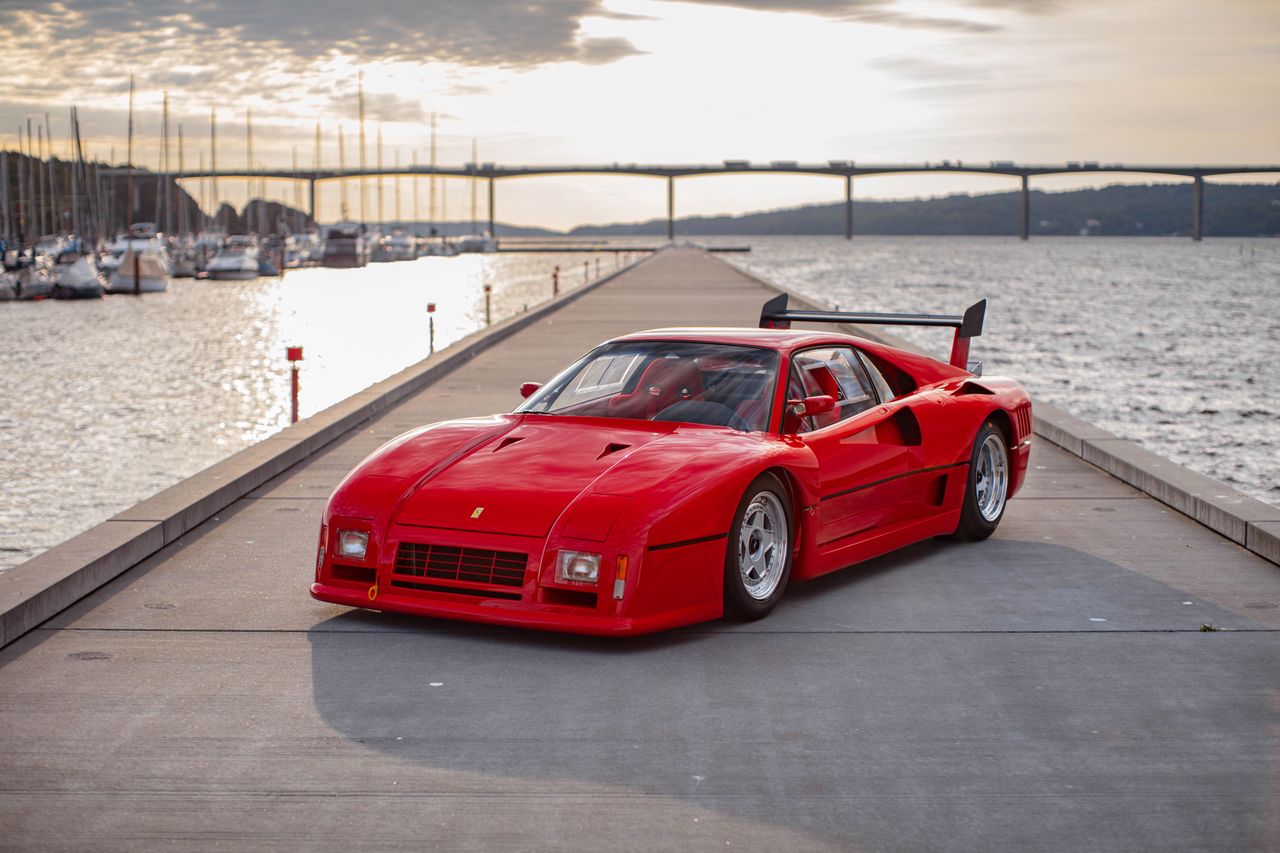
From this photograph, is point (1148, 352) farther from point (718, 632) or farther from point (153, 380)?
point (718, 632)

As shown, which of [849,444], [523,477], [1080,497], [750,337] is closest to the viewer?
[523,477]

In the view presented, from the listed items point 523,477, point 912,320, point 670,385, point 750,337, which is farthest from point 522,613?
point 912,320

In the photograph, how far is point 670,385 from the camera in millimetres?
7695

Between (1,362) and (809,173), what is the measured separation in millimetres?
154223

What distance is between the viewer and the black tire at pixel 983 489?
28.6ft

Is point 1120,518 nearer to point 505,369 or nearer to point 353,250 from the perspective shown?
point 505,369

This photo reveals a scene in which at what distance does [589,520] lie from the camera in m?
6.32

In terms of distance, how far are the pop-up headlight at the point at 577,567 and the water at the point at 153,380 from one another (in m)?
7.91

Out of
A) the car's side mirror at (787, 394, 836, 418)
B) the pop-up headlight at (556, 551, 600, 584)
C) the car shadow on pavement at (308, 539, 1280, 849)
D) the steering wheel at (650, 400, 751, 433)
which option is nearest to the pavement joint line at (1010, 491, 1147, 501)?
the car shadow on pavement at (308, 539, 1280, 849)

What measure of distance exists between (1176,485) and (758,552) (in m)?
4.09

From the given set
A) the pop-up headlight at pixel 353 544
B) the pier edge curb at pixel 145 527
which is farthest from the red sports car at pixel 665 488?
the pier edge curb at pixel 145 527

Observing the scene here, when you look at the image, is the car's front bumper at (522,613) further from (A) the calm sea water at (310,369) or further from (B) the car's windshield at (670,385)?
(A) the calm sea water at (310,369)

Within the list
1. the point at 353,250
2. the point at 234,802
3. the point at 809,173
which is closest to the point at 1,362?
the point at 234,802

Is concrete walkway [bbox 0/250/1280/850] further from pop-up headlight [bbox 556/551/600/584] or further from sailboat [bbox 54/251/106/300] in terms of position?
sailboat [bbox 54/251/106/300]
